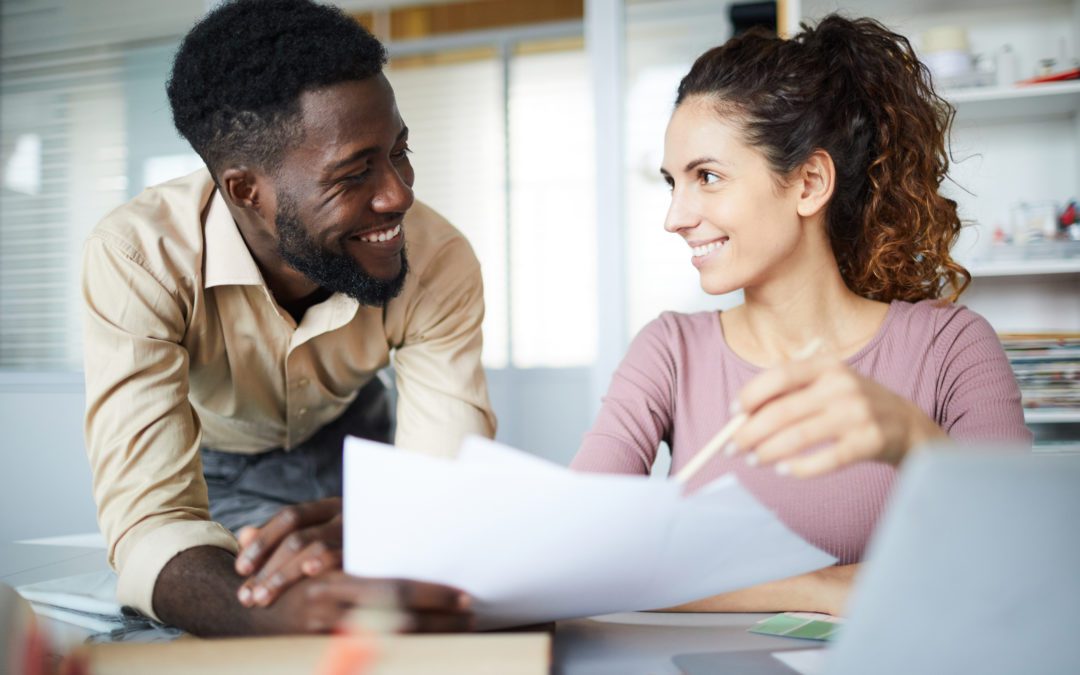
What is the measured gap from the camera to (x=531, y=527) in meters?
0.50

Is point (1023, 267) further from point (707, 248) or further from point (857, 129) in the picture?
point (707, 248)

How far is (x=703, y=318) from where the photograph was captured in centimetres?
133

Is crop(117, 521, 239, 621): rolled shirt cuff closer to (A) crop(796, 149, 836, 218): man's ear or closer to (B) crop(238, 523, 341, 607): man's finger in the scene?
(B) crop(238, 523, 341, 607): man's finger

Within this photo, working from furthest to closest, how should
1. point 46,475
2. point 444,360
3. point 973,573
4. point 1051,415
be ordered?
point 46,475
point 1051,415
point 444,360
point 973,573

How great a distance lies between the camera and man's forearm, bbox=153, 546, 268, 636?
0.72 meters

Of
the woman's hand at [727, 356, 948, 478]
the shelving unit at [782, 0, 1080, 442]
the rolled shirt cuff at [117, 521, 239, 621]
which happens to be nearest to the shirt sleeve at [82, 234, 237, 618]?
the rolled shirt cuff at [117, 521, 239, 621]

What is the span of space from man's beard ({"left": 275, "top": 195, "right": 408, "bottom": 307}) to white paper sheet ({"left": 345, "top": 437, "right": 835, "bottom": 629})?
83 cm

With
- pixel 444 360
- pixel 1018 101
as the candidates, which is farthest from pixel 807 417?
pixel 1018 101

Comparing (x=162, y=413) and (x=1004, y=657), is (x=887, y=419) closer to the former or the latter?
(x=1004, y=657)

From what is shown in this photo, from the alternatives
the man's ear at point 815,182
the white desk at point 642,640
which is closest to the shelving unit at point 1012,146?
the man's ear at point 815,182

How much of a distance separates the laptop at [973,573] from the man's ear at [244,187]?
3.88 feet

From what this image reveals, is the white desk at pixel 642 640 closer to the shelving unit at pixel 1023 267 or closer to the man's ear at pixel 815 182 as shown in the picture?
the man's ear at pixel 815 182

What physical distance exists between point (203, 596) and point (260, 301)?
2.47 feet

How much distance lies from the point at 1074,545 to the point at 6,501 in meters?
3.71
